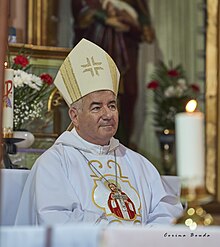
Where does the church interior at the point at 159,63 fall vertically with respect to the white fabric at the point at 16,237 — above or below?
above

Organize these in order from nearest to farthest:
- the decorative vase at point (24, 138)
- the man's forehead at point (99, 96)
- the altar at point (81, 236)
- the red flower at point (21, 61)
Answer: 1. the altar at point (81, 236)
2. the man's forehead at point (99, 96)
3. the decorative vase at point (24, 138)
4. the red flower at point (21, 61)

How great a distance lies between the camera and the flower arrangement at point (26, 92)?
525 cm

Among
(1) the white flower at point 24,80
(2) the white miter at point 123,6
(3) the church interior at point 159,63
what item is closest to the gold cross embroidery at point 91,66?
(1) the white flower at point 24,80

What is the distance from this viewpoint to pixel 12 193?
423cm

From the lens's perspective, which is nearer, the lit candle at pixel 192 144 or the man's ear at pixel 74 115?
the lit candle at pixel 192 144

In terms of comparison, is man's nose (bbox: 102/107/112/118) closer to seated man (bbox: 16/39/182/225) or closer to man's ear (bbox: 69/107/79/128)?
seated man (bbox: 16/39/182/225)

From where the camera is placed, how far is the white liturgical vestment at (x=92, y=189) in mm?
3904

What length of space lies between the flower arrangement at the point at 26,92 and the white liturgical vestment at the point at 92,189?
0.98m

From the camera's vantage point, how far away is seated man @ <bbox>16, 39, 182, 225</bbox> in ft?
12.9

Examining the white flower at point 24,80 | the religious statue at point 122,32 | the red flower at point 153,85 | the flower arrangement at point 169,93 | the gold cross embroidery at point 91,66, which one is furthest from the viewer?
the religious statue at point 122,32

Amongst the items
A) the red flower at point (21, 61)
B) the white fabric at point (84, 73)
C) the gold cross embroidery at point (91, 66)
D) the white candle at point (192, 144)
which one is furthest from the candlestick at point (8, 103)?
the white candle at point (192, 144)

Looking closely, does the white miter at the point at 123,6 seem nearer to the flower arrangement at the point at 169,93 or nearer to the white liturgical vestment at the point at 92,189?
the flower arrangement at the point at 169,93

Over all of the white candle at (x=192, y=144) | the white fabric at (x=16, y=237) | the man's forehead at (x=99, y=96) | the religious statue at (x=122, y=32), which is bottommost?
the white fabric at (x=16, y=237)

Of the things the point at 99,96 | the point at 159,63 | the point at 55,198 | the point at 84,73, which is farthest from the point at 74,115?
the point at 159,63
